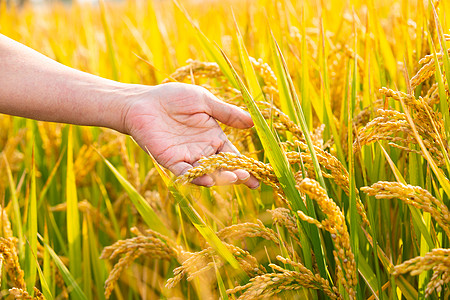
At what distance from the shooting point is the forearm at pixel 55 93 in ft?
4.58

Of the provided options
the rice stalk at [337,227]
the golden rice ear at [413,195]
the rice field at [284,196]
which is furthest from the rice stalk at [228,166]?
the golden rice ear at [413,195]

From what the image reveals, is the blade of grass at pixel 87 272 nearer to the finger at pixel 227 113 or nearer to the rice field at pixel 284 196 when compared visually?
the rice field at pixel 284 196

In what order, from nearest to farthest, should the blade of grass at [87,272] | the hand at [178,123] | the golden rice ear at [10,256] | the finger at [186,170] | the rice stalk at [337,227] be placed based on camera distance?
the rice stalk at [337,227]
the golden rice ear at [10,256]
the finger at [186,170]
the hand at [178,123]
the blade of grass at [87,272]

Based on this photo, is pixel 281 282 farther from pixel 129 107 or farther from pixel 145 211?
pixel 129 107

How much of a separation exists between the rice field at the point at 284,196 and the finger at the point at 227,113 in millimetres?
70

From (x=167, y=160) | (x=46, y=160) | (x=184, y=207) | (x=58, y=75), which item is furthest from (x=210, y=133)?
(x=46, y=160)

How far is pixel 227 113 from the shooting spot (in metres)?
1.25

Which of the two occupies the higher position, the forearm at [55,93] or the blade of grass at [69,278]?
the forearm at [55,93]

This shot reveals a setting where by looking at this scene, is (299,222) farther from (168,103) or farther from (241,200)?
(168,103)

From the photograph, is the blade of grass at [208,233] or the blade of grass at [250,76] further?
the blade of grass at [250,76]

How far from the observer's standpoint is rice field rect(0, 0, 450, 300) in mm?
895

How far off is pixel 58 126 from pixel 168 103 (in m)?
1.16

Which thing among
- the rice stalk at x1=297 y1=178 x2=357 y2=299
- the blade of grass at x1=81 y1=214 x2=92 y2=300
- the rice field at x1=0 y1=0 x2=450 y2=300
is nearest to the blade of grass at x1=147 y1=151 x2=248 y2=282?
the rice field at x1=0 y1=0 x2=450 y2=300

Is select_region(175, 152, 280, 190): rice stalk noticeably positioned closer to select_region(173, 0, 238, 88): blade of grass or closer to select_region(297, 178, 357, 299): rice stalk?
select_region(297, 178, 357, 299): rice stalk
